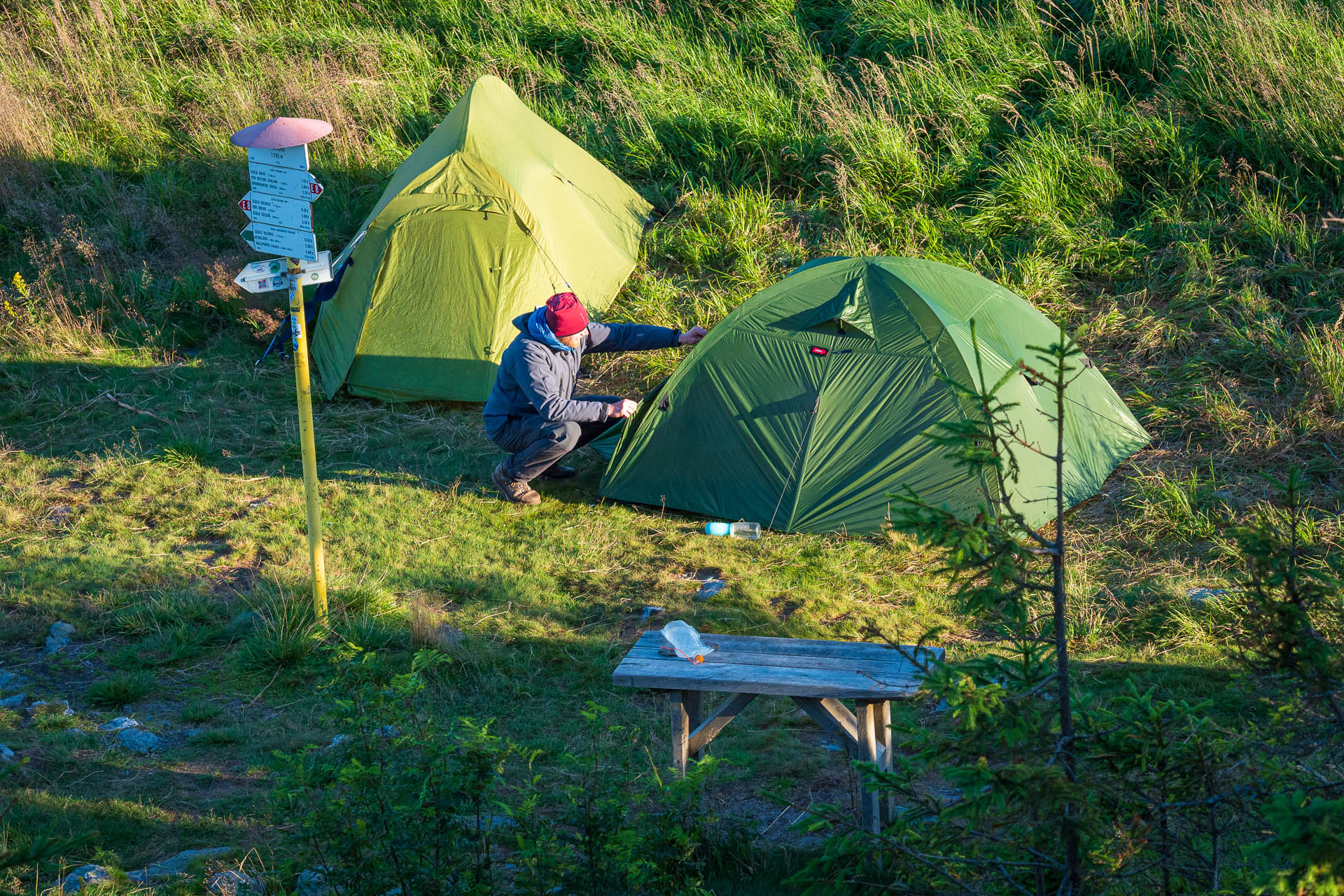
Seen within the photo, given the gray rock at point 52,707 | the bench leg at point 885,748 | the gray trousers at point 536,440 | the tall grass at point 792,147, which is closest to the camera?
the bench leg at point 885,748

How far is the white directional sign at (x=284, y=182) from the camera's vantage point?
15.3ft

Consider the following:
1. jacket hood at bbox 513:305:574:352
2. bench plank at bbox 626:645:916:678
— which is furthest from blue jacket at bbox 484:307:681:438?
bench plank at bbox 626:645:916:678

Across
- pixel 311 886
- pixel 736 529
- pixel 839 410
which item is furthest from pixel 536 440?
pixel 311 886

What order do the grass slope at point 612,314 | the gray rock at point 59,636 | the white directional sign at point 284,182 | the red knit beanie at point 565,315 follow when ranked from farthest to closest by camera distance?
the red knit beanie at point 565,315, the gray rock at point 59,636, the grass slope at point 612,314, the white directional sign at point 284,182

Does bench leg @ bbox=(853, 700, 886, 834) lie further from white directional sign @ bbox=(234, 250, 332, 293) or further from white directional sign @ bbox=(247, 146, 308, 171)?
white directional sign @ bbox=(247, 146, 308, 171)

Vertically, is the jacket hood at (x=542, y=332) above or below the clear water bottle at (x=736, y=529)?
above

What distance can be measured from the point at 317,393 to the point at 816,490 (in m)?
4.11

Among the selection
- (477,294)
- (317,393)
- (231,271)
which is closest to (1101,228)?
(477,294)

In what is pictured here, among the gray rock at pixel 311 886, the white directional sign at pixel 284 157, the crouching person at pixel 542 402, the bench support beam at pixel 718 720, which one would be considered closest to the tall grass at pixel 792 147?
the crouching person at pixel 542 402

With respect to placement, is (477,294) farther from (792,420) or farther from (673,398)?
(792,420)

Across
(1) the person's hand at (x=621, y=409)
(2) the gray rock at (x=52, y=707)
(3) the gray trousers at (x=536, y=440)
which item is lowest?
(2) the gray rock at (x=52, y=707)

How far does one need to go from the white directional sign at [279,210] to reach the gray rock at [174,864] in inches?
100

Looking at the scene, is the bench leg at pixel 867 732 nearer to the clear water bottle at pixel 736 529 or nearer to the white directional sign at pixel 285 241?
the clear water bottle at pixel 736 529

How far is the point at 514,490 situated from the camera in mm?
6375
